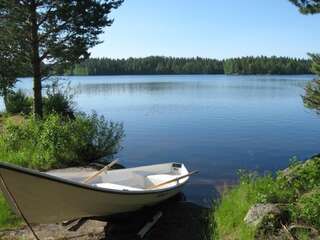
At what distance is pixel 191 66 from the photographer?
579 feet

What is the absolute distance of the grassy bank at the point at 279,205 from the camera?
7.46 m

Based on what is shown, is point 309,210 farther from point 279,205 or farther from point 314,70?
point 314,70

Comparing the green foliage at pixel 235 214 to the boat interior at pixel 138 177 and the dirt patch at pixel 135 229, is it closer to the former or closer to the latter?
the dirt patch at pixel 135 229

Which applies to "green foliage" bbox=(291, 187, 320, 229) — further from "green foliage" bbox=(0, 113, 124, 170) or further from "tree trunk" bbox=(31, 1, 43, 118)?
"tree trunk" bbox=(31, 1, 43, 118)

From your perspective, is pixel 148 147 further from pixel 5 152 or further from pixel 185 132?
pixel 5 152

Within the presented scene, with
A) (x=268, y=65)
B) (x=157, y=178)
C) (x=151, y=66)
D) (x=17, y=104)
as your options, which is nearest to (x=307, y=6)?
(x=157, y=178)

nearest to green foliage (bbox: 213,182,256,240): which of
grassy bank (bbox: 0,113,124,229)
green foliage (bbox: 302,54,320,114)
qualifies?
grassy bank (bbox: 0,113,124,229)

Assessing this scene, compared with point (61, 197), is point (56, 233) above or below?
below

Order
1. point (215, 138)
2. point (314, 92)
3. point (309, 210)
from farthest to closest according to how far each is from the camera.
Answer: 1. point (215, 138)
2. point (314, 92)
3. point (309, 210)

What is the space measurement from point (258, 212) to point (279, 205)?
453 millimetres

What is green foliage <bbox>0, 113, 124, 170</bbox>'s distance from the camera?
13680 mm

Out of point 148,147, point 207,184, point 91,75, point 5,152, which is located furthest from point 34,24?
point 91,75

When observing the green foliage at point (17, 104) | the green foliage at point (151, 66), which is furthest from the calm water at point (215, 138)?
the green foliage at point (151, 66)

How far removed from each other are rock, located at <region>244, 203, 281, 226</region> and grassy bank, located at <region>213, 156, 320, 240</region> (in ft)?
0.26
